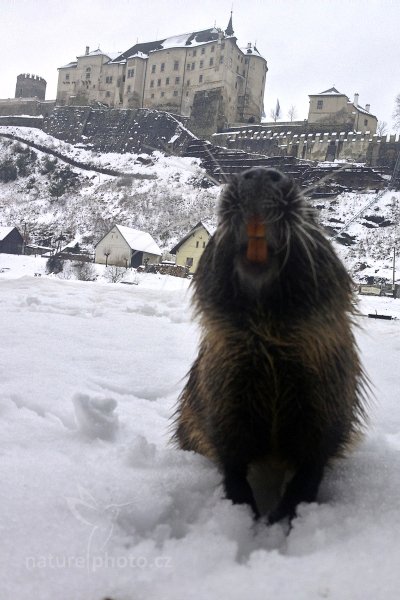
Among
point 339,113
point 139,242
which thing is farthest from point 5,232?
point 339,113

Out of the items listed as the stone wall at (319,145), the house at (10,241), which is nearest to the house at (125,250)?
the house at (10,241)

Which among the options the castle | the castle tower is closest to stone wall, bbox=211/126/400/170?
the castle

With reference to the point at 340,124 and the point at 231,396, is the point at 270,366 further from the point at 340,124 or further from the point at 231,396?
the point at 340,124

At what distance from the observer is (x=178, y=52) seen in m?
75.1

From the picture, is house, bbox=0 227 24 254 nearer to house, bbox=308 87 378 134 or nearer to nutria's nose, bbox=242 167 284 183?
house, bbox=308 87 378 134

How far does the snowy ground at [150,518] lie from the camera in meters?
1.28

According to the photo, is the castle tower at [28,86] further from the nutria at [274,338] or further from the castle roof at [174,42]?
the nutria at [274,338]

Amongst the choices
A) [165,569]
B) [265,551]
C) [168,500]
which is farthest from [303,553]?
[168,500]

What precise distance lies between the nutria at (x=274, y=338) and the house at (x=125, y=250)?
35.7m

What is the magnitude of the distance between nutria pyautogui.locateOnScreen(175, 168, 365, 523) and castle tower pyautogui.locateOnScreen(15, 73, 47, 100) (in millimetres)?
93282

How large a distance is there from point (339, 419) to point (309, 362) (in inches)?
10.0

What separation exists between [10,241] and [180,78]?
37982 mm

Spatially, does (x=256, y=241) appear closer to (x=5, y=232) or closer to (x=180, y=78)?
(x=5, y=232)

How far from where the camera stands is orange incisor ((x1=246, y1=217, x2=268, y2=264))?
1762mm
